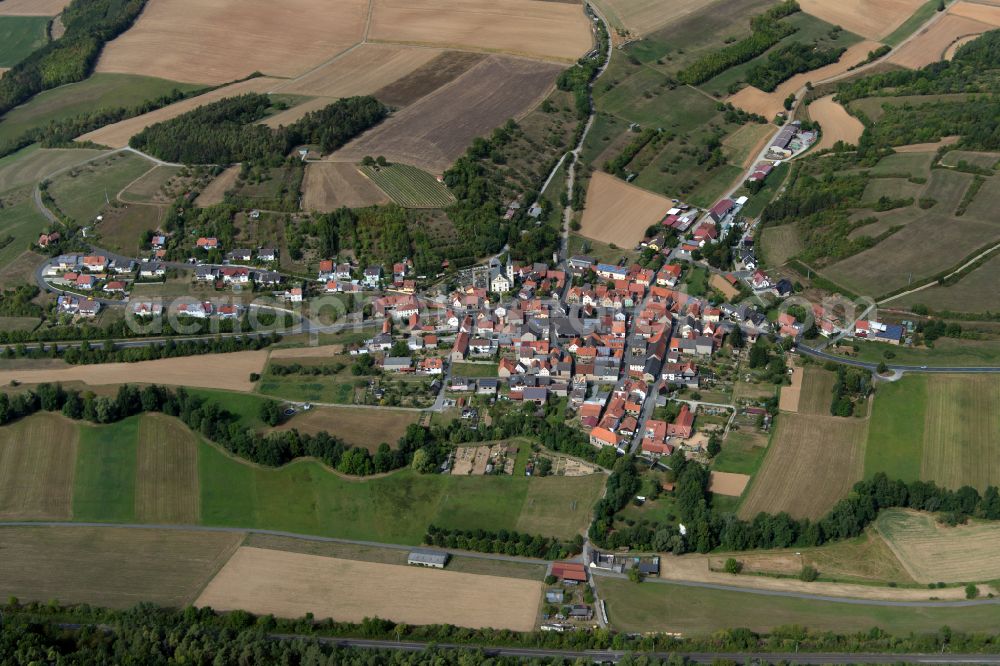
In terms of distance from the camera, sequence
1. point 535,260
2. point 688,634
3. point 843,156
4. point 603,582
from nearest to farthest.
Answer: point 688,634
point 603,582
point 535,260
point 843,156

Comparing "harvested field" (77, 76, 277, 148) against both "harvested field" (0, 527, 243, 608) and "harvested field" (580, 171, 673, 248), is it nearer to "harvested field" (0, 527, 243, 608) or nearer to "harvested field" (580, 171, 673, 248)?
"harvested field" (580, 171, 673, 248)

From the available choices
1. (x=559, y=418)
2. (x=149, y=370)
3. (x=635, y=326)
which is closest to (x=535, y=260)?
(x=635, y=326)

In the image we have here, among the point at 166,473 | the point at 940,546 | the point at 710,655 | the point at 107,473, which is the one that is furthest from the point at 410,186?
the point at 710,655

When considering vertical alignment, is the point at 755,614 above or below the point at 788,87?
below

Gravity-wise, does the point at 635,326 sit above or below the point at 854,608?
above

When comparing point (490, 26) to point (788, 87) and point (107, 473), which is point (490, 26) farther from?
point (107, 473)

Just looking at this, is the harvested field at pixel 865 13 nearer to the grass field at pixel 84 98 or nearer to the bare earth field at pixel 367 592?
the grass field at pixel 84 98

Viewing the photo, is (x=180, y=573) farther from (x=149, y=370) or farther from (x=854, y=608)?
(x=854, y=608)
